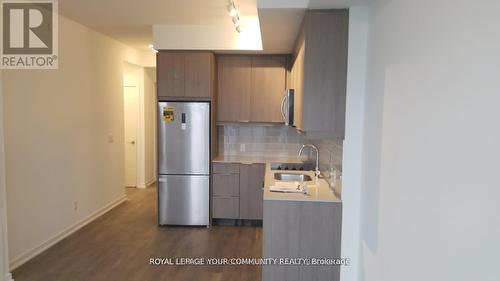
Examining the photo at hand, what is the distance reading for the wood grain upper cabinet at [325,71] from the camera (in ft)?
7.99

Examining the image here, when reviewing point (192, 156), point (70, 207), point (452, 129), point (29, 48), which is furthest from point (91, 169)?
point (452, 129)

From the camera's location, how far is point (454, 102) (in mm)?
1183

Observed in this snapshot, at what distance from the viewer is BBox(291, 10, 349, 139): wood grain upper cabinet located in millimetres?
2436

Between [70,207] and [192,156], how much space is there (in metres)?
1.68

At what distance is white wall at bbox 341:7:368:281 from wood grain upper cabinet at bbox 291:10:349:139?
50mm

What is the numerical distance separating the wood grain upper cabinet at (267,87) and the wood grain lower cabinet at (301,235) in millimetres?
2471

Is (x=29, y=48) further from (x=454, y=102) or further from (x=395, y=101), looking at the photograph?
(x=454, y=102)

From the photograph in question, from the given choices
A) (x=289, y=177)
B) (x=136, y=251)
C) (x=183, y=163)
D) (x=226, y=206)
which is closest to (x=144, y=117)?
(x=183, y=163)

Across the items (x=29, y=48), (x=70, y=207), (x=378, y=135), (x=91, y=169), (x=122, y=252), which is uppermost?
(x=29, y=48)

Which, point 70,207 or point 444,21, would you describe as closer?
point 444,21

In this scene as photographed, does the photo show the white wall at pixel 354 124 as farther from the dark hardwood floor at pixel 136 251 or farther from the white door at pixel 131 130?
the white door at pixel 131 130

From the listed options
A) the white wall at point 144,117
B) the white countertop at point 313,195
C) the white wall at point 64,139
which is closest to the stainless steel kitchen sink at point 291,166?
the white countertop at point 313,195

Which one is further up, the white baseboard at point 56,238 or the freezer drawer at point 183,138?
the freezer drawer at point 183,138

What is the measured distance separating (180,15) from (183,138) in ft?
5.19
